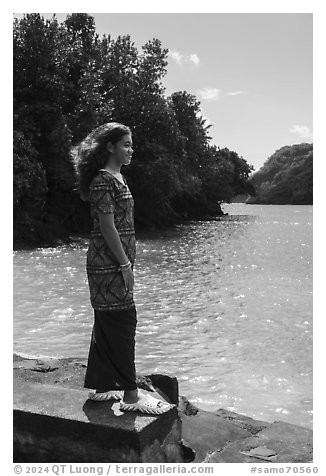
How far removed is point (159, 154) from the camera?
26.7 metres

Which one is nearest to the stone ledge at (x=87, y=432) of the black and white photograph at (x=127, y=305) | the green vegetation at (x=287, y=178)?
the black and white photograph at (x=127, y=305)

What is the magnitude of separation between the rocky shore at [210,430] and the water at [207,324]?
117 centimetres

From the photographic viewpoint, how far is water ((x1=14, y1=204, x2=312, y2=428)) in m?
5.89

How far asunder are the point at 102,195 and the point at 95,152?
12.4 inches

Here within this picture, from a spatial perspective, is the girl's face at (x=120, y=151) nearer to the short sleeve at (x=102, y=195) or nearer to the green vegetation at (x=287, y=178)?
the short sleeve at (x=102, y=195)

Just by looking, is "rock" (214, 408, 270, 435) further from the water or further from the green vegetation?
the green vegetation

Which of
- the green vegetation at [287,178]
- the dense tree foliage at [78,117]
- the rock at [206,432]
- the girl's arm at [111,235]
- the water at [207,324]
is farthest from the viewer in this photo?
the green vegetation at [287,178]

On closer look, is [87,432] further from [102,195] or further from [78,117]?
[78,117]

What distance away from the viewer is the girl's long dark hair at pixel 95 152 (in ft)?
10.5

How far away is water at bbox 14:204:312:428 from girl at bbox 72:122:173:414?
236 cm

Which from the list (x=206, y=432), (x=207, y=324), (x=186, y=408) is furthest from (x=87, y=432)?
(x=207, y=324)

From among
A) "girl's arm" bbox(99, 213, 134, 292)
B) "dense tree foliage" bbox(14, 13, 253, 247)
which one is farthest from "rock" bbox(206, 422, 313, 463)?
"dense tree foliage" bbox(14, 13, 253, 247)

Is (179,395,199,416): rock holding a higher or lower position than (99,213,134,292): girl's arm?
lower

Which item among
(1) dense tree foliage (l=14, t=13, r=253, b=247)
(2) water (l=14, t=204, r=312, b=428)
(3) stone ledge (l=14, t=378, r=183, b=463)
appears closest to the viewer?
(3) stone ledge (l=14, t=378, r=183, b=463)
